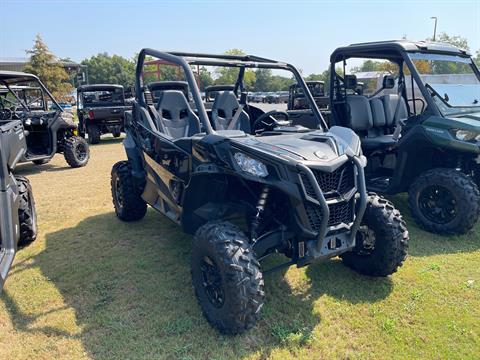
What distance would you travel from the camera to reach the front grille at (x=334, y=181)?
260cm

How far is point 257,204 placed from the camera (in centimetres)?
277

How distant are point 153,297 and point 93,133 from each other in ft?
35.5

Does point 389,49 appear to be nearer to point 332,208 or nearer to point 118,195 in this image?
point 332,208

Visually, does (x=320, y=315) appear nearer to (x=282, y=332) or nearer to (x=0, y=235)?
(x=282, y=332)

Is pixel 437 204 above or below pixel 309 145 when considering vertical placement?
below

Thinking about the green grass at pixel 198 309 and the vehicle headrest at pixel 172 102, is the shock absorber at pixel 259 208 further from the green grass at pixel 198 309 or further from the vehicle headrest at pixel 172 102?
the vehicle headrest at pixel 172 102

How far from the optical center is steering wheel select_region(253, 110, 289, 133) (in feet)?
13.4

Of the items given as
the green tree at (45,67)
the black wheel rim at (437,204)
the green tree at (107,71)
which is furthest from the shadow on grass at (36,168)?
the green tree at (107,71)

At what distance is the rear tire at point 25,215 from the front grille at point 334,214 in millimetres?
3071

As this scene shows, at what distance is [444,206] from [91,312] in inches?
155

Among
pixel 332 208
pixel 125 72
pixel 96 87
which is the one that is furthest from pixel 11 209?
pixel 125 72

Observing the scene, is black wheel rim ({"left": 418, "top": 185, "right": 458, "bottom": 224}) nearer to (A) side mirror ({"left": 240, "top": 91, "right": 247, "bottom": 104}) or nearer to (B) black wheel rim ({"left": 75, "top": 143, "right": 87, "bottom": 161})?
(A) side mirror ({"left": 240, "top": 91, "right": 247, "bottom": 104})

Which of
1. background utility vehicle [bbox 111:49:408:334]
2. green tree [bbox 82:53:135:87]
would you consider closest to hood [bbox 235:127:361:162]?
background utility vehicle [bbox 111:49:408:334]

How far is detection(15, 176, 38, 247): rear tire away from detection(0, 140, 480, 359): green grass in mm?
135
